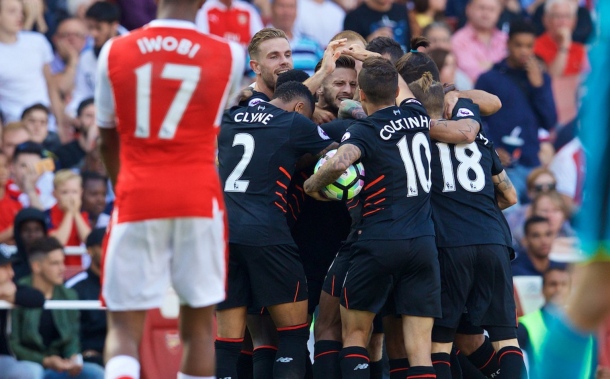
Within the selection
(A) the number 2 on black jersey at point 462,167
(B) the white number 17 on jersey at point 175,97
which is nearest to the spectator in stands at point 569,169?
(A) the number 2 on black jersey at point 462,167

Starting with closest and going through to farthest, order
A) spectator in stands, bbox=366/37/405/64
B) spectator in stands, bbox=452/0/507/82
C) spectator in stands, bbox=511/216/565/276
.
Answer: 1. spectator in stands, bbox=366/37/405/64
2. spectator in stands, bbox=511/216/565/276
3. spectator in stands, bbox=452/0/507/82

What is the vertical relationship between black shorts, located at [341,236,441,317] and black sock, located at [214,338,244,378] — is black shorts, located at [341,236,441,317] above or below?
above

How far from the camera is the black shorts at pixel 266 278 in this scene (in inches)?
273

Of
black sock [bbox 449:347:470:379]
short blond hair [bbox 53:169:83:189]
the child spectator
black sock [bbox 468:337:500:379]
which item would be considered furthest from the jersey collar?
short blond hair [bbox 53:169:83:189]

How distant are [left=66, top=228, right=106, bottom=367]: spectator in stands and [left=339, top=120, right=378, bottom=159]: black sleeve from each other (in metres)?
3.97

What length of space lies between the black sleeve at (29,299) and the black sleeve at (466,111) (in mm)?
4419

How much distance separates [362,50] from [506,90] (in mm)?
5468

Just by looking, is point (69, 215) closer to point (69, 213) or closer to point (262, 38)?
point (69, 213)

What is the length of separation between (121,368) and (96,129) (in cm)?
668

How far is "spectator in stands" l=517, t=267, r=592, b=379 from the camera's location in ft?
29.2

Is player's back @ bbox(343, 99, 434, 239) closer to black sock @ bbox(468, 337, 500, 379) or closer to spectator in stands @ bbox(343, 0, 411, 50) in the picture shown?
black sock @ bbox(468, 337, 500, 379)

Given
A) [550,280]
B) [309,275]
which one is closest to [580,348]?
[309,275]

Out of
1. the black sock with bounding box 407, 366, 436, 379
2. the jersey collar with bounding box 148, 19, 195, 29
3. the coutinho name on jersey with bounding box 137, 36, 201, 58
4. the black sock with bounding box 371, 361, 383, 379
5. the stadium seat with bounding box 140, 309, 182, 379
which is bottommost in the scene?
the stadium seat with bounding box 140, 309, 182, 379

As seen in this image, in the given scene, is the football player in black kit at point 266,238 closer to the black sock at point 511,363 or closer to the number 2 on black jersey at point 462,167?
the number 2 on black jersey at point 462,167
